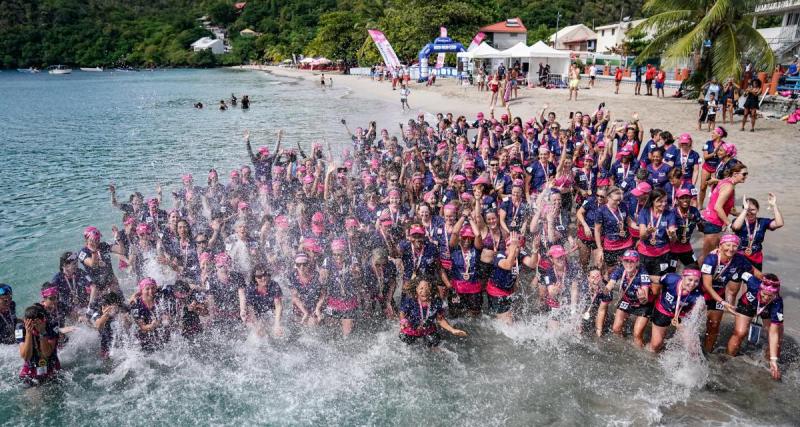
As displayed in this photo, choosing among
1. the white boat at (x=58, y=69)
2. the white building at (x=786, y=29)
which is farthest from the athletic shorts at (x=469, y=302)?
the white boat at (x=58, y=69)

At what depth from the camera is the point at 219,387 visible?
23.3 ft

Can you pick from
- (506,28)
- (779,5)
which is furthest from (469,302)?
(506,28)

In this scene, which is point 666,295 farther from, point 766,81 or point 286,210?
point 766,81

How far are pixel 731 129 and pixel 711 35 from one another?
8059 millimetres

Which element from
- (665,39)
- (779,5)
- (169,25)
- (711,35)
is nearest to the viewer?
(711,35)

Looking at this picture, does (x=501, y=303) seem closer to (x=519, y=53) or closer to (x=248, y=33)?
(x=519, y=53)

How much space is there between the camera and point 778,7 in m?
29.5

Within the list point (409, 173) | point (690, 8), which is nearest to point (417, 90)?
point (690, 8)

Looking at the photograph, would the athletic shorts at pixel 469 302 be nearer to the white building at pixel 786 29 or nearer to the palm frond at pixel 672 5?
the palm frond at pixel 672 5

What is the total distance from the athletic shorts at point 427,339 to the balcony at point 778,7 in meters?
30.6

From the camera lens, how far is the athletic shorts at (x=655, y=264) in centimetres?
773

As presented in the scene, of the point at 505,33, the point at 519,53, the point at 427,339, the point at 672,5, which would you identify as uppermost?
the point at 505,33

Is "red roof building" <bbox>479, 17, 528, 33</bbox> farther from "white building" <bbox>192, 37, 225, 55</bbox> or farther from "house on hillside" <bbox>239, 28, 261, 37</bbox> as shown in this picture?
"white building" <bbox>192, 37, 225, 55</bbox>

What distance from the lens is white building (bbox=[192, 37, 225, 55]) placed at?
A: 494ft
